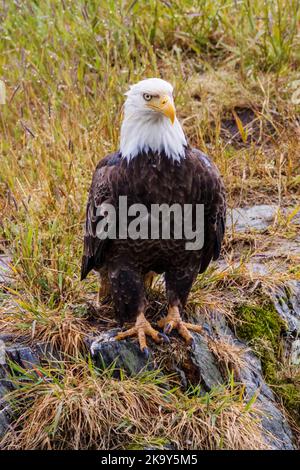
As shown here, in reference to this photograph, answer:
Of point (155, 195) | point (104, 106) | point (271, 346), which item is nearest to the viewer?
point (155, 195)

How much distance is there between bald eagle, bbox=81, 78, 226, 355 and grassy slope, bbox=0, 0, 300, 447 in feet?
1.00

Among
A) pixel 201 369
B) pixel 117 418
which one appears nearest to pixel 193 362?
pixel 201 369

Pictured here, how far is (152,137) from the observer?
4242 millimetres

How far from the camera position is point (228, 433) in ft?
13.4

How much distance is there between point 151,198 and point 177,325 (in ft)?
2.46

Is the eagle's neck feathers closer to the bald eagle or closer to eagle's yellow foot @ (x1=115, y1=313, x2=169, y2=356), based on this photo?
the bald eagle

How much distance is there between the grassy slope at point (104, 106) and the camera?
195 inches

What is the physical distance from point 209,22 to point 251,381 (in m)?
3.76

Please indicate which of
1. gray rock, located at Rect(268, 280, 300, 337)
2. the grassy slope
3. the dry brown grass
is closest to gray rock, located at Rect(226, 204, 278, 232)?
the grassy slope

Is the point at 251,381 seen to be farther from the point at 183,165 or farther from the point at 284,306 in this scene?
the point at 183,165

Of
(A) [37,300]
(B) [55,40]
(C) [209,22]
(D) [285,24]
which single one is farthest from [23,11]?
(A) [37,300]

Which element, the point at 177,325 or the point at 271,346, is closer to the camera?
the point at 177,325

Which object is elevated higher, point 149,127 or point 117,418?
point 149,127

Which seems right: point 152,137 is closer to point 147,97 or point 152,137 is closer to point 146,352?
point 147,97
